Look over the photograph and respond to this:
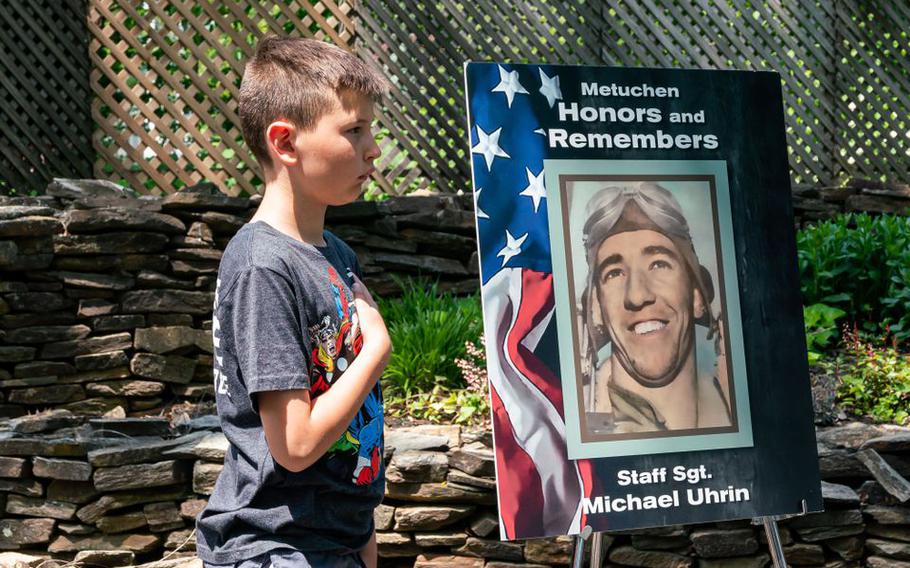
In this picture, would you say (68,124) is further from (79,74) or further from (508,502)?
(508,502)

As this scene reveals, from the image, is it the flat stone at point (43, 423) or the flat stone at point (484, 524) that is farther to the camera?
the flat stone at point (43, 423)

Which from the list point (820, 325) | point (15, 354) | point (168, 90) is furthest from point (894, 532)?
point (168, 90)

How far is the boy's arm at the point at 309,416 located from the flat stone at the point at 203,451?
2189mm

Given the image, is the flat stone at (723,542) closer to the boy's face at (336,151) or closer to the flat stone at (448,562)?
the flat stone at (448,562)

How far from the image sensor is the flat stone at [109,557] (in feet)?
11.4

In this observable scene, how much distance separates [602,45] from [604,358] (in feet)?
12.9

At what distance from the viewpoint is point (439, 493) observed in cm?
330

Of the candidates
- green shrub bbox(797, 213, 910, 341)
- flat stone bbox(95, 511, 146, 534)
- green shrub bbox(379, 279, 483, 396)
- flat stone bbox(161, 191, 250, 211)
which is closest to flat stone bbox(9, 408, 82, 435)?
flat stone bbox(95, 511, 146, 534)

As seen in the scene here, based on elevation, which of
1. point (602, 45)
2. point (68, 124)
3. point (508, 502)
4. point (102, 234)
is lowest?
point (508, 502)

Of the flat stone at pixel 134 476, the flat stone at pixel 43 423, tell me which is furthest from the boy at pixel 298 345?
the flat stone at pixel 43 423

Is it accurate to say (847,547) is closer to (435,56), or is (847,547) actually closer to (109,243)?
(109,243)

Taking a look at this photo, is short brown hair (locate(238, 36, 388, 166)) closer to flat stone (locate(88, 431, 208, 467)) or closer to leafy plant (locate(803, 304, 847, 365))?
flat stone (locate(88, 431, 208, 467))

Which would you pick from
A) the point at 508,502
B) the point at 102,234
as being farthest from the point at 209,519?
the point at 102,234

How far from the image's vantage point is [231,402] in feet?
4.75
